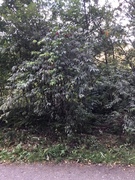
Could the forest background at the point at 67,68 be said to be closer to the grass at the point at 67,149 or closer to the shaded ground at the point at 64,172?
the grass at the point at 67,149

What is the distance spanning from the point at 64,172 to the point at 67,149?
816 millimetres

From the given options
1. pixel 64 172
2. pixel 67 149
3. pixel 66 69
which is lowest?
pixel 64 172

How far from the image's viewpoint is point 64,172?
14.2 feet

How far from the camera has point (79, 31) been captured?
5.27m

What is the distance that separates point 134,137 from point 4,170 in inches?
121

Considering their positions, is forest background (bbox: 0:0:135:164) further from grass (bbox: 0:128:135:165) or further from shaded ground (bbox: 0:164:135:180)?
shaded ground (bbox: 0:164:135:180)

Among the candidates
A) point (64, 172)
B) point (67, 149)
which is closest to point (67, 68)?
point (67, 149)

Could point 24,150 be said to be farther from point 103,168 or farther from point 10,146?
point 103,168

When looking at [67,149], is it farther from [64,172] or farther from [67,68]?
[67,68]

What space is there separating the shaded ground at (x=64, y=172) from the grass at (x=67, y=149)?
0.23 m

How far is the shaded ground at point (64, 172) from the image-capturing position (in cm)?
411

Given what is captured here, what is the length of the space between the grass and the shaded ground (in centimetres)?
23

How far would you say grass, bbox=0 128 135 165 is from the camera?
4809mm

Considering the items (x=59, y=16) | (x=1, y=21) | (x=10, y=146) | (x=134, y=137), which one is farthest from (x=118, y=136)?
(x=1, y=21)
